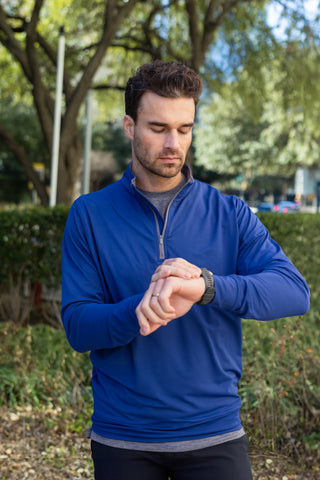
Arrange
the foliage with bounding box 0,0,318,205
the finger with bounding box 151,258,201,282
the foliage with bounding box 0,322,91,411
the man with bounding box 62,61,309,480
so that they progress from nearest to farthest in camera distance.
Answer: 1. the finger with bounding box 151,258,201,282
2. the man with bounding box 62,61,309,480
3. the foliage with bounding box 0,322,91,411
4. the foliage with bounding box 0,0,318,205

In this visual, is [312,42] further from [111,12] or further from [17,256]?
[17,256]

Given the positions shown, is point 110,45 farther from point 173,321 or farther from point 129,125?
point 173,321

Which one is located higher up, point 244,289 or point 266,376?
point 244,289

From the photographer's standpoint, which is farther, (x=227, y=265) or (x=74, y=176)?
(x=74, y=176)

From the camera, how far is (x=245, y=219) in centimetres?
183

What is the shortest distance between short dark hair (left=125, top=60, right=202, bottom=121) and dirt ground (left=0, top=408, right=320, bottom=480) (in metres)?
2.66

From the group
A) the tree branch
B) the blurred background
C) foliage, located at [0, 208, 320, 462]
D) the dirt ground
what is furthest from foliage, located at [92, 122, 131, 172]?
the dirt ground

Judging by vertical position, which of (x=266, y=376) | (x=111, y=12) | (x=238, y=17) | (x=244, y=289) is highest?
(x=238, y=17)

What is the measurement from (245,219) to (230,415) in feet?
1.93

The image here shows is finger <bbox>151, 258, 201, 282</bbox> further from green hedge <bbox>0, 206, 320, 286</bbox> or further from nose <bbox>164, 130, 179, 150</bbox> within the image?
green hedge <bbox>0, 206, 320, 286</bbox>

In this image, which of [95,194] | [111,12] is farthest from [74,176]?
[95,194]

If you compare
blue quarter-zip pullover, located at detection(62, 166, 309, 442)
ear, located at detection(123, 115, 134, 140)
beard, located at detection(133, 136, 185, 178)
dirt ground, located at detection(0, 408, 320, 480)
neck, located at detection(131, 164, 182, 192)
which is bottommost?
dirt ground, located at detection(0, 408, 320, 480)

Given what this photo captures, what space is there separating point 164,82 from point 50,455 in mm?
3090

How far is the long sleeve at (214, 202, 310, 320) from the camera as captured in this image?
160 cm
